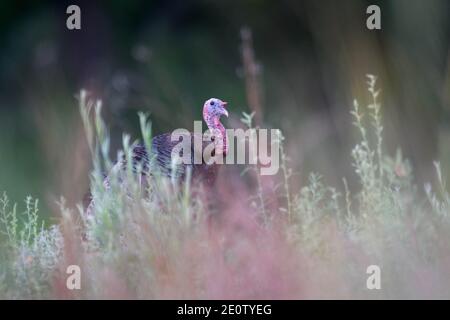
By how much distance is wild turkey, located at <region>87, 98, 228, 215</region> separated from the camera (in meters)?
4.72

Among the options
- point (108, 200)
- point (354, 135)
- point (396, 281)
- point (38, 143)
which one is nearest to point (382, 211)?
point (396, 281)

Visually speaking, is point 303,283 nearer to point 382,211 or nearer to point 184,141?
point 382,211

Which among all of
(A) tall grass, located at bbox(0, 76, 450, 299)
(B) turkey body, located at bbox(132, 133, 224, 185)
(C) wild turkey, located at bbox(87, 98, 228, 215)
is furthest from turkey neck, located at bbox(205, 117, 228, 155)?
(A) tall grass, located at bbox(0, 76, 450, 299)

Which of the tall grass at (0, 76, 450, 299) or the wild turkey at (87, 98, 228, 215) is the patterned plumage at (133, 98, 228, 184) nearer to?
the wild turkey at (87, 98, 228, 215)

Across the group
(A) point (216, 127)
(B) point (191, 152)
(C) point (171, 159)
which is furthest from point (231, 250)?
(A) point (216, 127)

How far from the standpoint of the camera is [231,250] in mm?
3500

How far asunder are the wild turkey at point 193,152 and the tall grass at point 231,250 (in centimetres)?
72

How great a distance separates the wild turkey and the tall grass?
72cm

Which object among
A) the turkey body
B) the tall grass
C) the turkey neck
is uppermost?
the turkey neck

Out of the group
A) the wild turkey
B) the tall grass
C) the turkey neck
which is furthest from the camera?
the turkey neck

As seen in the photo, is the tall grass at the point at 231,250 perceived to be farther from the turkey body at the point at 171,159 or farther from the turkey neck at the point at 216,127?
the turkey neck at the point at 216,127

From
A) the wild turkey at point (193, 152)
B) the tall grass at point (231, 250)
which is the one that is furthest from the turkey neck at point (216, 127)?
the tall grass at point (231, 250)

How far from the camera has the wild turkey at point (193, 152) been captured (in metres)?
4.72

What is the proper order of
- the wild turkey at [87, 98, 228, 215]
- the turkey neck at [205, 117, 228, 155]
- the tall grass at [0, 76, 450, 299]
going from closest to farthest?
1. the tall grass at [0, 76, 450, 299]
2. the wild turkey at [87, 98, 228, 215]
3. the turkey neck at [205, 117, 228, 155]
